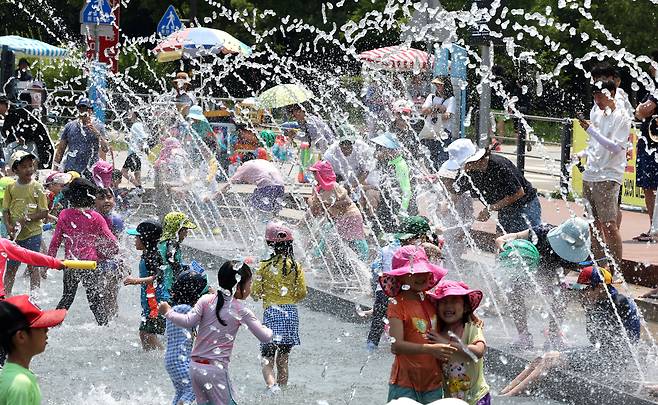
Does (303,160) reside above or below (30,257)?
below

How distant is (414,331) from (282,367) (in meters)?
2.08

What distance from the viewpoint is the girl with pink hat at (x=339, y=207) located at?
1120 centimetres

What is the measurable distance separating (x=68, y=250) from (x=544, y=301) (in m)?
3.39

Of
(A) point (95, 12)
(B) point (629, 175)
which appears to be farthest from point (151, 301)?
(A) point (95, 12)

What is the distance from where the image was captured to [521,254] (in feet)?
26.6

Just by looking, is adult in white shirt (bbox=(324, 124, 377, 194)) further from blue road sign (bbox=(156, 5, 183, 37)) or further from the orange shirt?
blue road sign (bbox=(156, 5, 183, 37))

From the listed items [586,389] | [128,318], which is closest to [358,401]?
[586,389]

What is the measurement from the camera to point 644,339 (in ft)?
28.0

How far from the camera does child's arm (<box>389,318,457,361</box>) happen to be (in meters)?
5.50

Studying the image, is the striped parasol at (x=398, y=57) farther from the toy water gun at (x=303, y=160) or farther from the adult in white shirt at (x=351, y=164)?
the adult in white shirt at (x=351, y=164)

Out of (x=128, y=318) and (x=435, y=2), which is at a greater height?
(x=435, y=2)

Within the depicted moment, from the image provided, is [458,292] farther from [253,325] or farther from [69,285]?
[69,285]

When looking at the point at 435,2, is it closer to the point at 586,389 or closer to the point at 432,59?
the point at 432,59

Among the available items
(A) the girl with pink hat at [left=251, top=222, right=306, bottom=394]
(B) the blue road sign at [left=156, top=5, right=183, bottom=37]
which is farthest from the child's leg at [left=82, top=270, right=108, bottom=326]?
(B) the blue road sign at [left=156, top=5, right=183, bottom=37]
